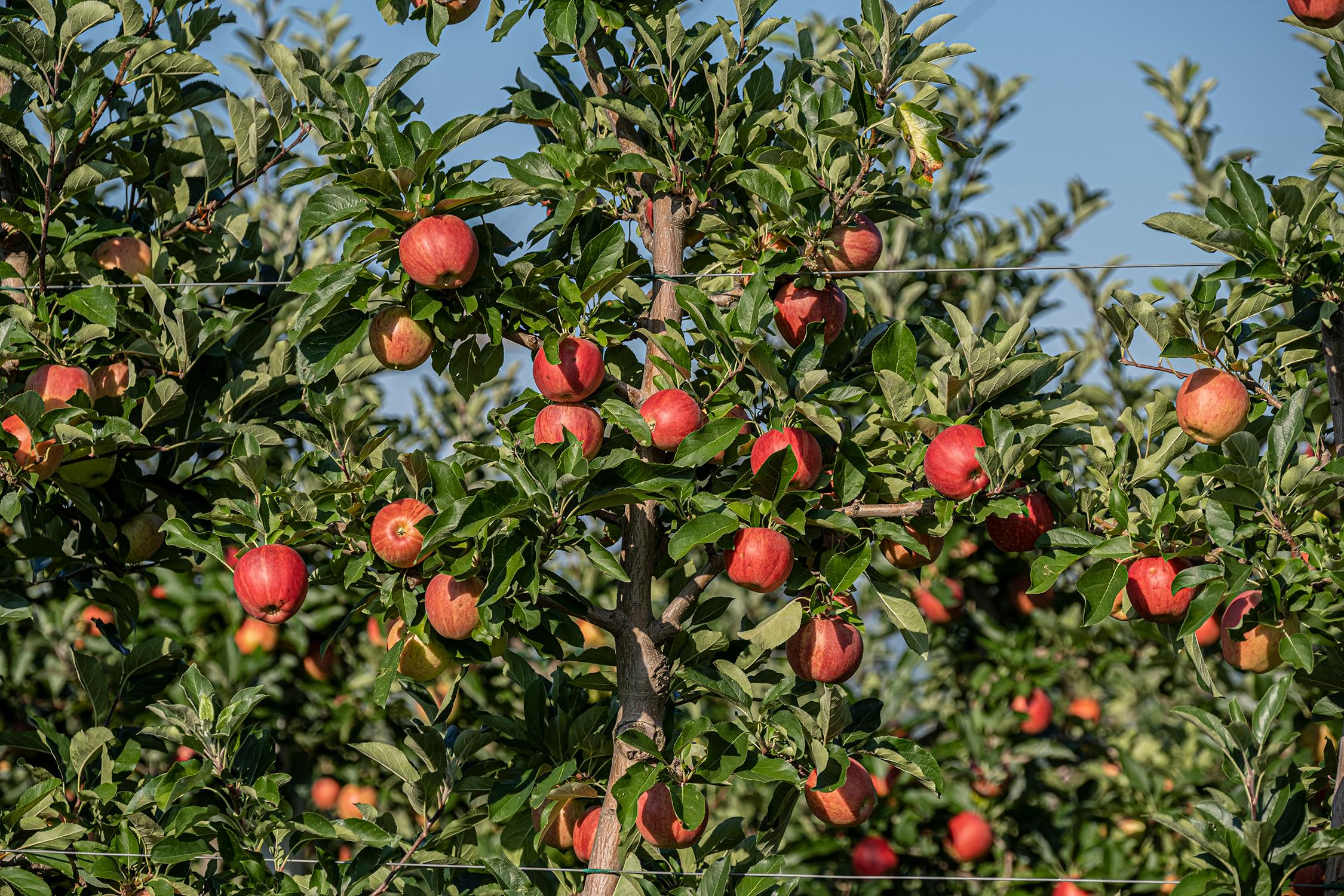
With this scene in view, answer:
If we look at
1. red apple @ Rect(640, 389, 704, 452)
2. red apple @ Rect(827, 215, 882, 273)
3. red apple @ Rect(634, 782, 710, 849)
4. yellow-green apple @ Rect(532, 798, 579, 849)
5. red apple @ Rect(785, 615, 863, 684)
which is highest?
red apple @ Rect(827, 215, 882, 273)

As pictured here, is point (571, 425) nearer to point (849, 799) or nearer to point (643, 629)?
point (643, 629)

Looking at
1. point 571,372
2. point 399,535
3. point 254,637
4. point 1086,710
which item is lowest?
point 1086,710

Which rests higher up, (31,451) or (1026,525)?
(31,451)

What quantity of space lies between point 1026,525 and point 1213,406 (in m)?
0.45

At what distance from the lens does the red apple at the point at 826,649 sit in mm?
2236

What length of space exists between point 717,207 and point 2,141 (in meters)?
1.56

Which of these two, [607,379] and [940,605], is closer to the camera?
[607,379]

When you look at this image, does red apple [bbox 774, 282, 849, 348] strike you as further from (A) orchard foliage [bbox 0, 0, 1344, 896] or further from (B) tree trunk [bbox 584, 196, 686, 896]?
(B) tree trunk [bbox 584, 196, 686, 896]

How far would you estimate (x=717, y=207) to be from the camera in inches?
99.4

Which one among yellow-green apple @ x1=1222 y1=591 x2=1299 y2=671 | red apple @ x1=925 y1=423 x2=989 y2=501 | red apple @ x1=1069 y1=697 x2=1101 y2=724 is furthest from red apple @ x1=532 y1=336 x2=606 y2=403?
red apple @ x1=1069 y1=697 x2=1101 y2=724

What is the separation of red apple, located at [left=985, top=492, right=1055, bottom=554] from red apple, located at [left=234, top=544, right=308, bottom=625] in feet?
4.42

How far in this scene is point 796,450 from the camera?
7.05 ft

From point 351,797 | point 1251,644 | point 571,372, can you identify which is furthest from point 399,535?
point 351,797

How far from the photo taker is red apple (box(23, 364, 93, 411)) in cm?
250
